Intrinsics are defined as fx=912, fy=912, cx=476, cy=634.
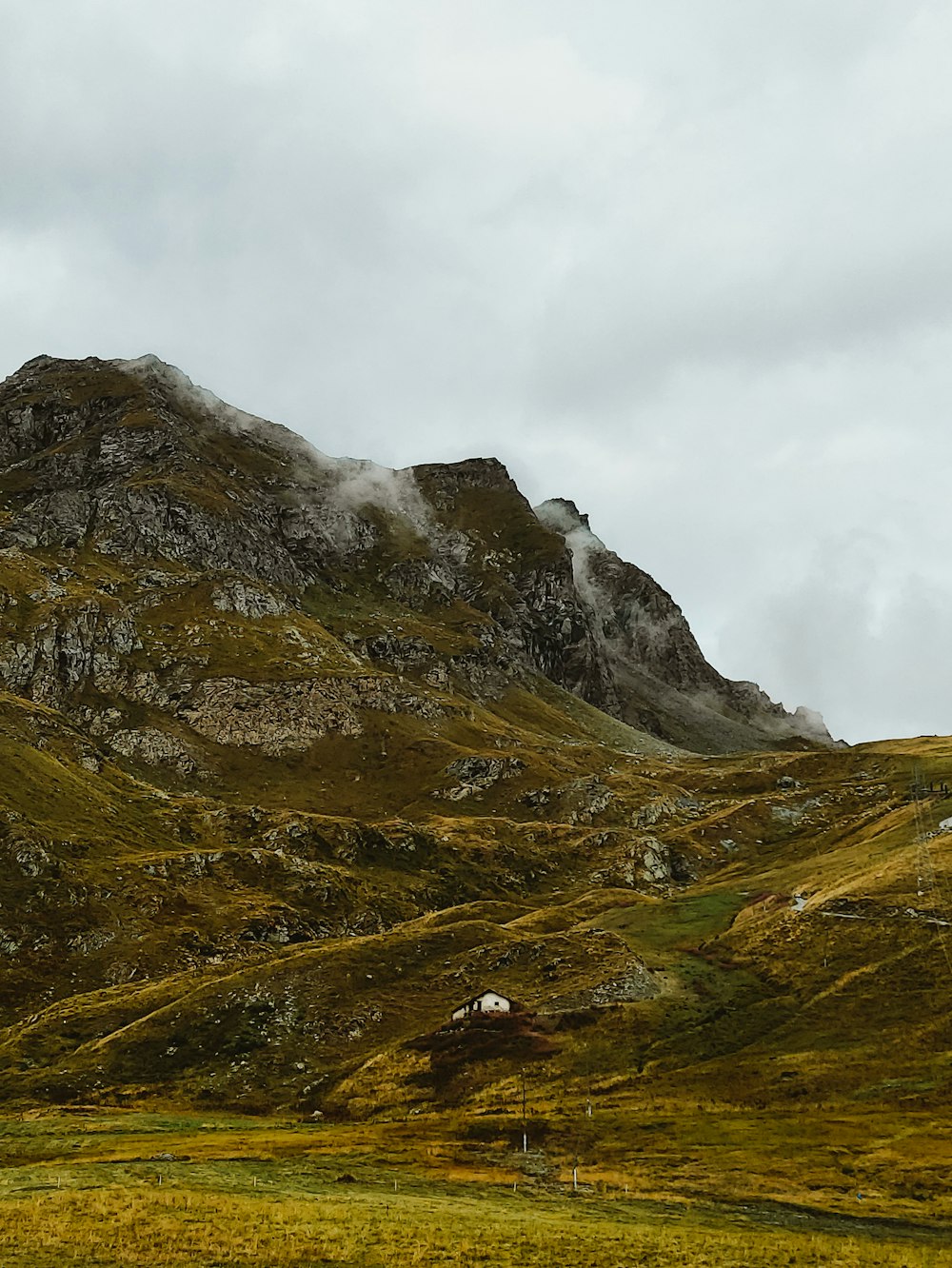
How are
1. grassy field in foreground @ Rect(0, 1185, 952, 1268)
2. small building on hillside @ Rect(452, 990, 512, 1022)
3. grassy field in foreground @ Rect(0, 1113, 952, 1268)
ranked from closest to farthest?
grassy field in foreground @ Rect(0, 1185, 952, 1268)
grassy field in foreground @ Rect(0, 1113, 952, 1268)
small building on hillside @ Rect(452, 990, 512, 1022)

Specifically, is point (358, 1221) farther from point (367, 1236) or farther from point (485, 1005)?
point (485, 1005)

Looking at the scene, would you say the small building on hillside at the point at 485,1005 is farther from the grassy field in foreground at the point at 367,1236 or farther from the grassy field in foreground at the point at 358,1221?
the grassy field in foreground at the point at 367,1236

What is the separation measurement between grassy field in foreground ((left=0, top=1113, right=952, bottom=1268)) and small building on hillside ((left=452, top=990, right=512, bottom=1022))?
3866 cm

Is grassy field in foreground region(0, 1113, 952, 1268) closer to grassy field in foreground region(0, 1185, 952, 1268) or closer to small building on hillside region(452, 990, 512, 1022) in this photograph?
grassy field in foreground region(0, 1185, 952, 1268)

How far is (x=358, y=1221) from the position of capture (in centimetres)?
4778

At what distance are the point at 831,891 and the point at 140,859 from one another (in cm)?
12155

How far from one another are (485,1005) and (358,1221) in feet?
217

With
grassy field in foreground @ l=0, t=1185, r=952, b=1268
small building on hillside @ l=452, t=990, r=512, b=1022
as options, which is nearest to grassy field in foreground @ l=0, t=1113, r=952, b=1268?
grassy field in foreground @ l=0, t=1185, r=952, b=1268

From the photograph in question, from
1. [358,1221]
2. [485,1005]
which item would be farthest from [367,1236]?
[485,1005]

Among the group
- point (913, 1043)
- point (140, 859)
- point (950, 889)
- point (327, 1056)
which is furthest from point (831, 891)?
point (140, 859)

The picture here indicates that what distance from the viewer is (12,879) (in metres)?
153

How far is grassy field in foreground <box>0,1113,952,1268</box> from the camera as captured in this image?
40.7 meters

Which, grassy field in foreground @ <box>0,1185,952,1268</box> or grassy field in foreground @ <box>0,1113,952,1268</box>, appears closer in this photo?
grassy field in foreground @ <box>0,1185,952,1268</box>

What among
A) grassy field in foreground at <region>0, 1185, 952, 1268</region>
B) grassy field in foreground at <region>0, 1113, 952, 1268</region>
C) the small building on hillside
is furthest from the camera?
the small building on hillside
